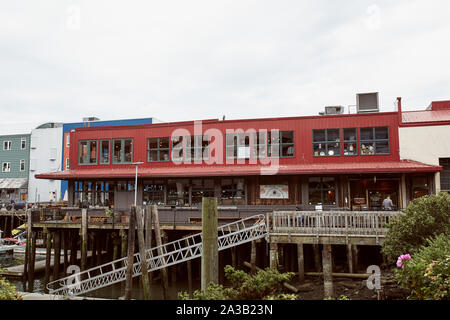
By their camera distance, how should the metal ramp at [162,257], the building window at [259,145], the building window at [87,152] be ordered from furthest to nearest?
the building window at [87,152]
the building window at [259,145]
the metal ramp at [162,257]

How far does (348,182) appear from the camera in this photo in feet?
80.7

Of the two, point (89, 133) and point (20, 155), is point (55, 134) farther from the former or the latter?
point (89, 133)

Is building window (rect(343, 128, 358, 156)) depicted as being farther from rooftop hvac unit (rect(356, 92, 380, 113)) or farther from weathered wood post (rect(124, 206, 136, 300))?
weathered wood post (rect(124, 206, 136, 300))

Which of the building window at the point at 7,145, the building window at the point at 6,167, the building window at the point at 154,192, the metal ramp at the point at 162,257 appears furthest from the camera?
the building window at the point at 7,145

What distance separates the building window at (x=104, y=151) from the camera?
98.9 feet

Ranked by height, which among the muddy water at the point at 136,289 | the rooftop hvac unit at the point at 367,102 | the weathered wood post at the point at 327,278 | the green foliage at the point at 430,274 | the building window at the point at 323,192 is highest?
the rooftop hvac unit at the point at 367,102

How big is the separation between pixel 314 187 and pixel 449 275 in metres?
17.9

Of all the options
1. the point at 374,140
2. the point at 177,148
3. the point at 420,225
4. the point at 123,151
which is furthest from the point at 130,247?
the point at 374,140

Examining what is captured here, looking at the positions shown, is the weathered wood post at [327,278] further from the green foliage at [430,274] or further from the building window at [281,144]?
the building window at [281,144]

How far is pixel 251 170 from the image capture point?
25.1m

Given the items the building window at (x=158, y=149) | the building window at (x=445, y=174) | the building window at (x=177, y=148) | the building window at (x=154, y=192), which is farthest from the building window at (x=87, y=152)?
the building window at (x=445, y=174)

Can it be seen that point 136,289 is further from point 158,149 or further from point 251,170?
point 158,149

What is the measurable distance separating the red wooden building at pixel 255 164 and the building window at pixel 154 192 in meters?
0.07
